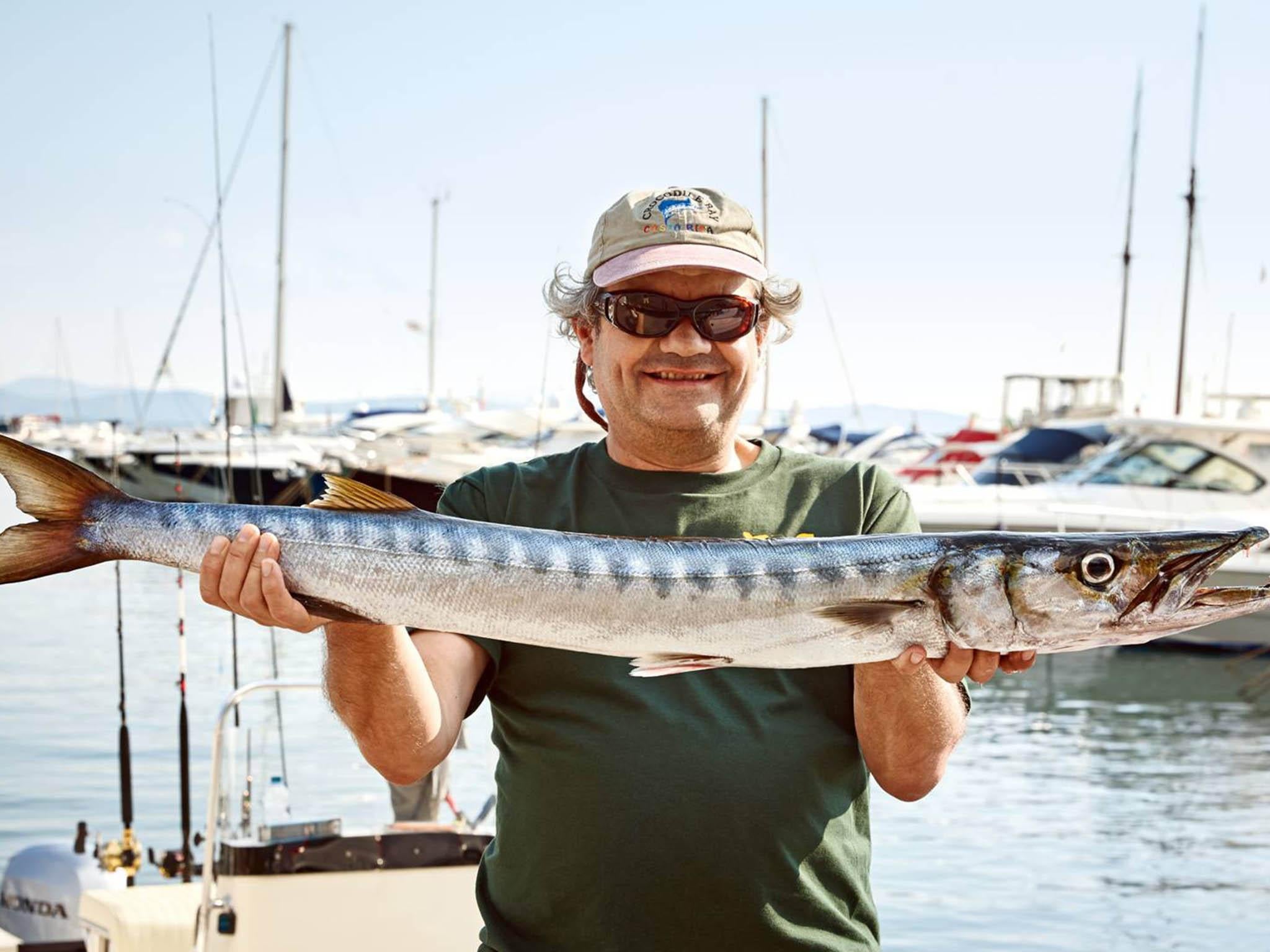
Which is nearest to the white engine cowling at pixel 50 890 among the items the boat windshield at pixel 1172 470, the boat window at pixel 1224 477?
the boat windshield at pixel 1172 470

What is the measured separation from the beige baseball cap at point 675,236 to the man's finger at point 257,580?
3.35 feet

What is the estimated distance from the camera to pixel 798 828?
2.99m

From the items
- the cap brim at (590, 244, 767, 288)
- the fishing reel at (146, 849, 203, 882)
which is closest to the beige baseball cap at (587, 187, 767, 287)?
the cap brim at (590, 244, 767, 288)

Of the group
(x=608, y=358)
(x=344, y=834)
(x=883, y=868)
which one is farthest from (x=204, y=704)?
(x=608, y=358)

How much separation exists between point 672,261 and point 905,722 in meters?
1.18

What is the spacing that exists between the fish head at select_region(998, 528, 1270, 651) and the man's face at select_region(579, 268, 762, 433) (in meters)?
0.78

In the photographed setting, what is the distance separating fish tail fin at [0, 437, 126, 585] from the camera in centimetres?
288

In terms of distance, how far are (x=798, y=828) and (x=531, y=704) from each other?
25.9 inches

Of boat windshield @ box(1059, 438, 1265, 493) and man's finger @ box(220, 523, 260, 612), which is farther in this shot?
boat windshield @ box(1059, 438, 1265, 493)

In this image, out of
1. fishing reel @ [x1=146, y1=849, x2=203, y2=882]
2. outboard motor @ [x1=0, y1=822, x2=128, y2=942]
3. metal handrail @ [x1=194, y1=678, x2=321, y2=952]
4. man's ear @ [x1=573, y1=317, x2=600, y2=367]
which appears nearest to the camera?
man's ear @ [x1=573, y1=317, x2=600, y2=367]

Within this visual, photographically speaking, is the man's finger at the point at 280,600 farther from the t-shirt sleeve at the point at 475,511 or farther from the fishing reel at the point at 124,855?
the fishing reel at the point at 124,855

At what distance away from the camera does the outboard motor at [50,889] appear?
296 inches

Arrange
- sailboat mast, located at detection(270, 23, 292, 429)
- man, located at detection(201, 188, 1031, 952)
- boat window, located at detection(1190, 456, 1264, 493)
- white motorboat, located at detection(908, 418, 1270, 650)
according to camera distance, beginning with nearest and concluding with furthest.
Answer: man, located at detection(201, 188, 1031, 952) → white motorboat, located at detection(908, 418, 1270, 650) → boat window, located at detection(1190, 456, 1264, 493) → sailboat mast, located at detection(270, 23, 292, 429)

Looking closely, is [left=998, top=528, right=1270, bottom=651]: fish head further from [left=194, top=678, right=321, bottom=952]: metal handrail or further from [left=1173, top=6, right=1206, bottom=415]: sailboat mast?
[left=1173, top=6, right=1206, bottom=415]: sailboat mast
